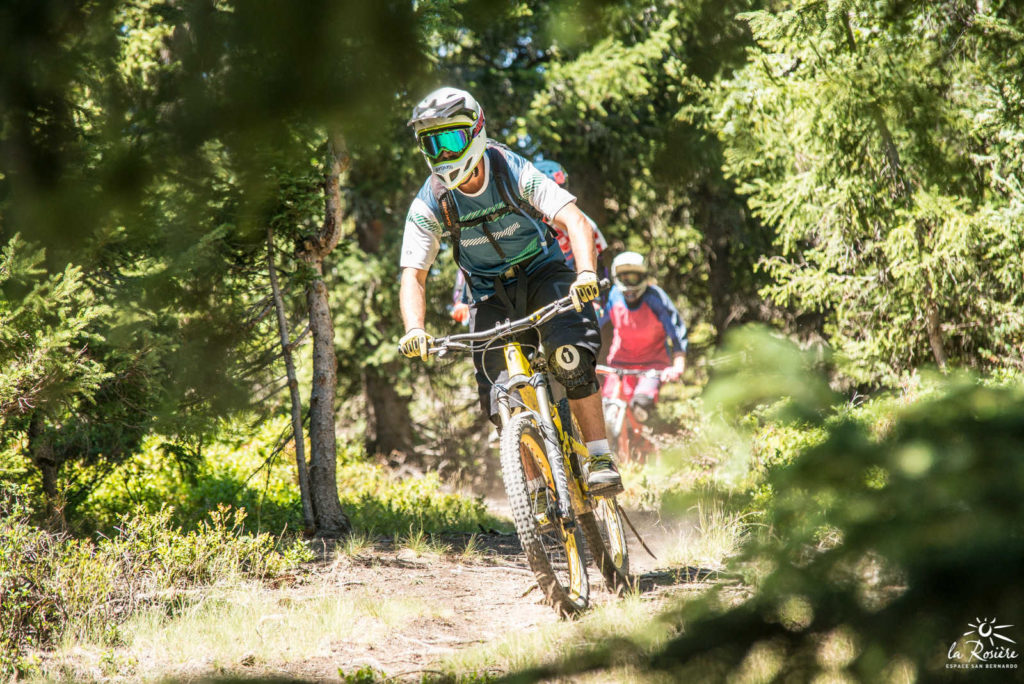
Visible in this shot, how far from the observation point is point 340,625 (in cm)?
402

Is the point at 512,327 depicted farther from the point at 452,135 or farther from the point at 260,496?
the point at 260,496

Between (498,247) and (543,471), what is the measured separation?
126cm

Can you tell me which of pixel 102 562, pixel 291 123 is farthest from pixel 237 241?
pixel 291 123

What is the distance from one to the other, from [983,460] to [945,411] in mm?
132

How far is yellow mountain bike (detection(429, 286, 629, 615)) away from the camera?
3713 mm

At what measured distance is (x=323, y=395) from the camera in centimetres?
662

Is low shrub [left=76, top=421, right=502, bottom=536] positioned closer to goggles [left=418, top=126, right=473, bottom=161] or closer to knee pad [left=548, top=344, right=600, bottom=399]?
knee pad [left=548, top=344, right=600, bottom=399]

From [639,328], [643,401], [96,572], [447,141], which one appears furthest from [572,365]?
[639,328]

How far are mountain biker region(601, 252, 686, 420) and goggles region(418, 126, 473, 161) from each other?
562 cm

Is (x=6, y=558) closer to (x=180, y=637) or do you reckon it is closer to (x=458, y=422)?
(x=180, y=637)

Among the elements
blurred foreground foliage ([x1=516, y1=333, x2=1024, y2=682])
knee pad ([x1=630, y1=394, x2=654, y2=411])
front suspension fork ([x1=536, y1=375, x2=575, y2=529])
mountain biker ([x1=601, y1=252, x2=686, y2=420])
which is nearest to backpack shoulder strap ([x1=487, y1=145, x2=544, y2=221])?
front suspension fork ([x1=536, y1=375, x2=575, y2=529])

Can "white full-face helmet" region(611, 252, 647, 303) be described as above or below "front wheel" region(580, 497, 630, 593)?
above

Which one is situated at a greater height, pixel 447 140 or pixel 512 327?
pixel 447 140

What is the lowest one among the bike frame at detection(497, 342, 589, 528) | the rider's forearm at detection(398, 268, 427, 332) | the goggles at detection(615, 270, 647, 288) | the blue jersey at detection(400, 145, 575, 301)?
the bike frame at detection(497, 342, 589, 528)
